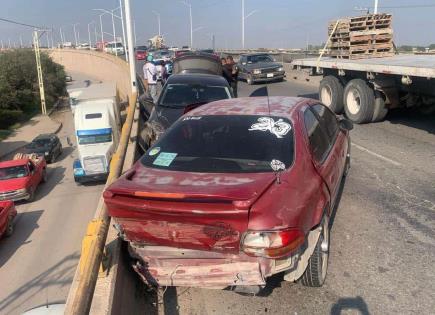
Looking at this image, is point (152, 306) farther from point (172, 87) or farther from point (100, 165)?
point (100, 165)

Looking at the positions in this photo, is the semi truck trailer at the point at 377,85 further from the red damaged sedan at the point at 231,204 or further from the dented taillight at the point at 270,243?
the dented taillight at the point at 270,243

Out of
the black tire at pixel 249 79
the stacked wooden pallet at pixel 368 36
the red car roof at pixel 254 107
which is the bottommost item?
the black tire at pixel 249 79

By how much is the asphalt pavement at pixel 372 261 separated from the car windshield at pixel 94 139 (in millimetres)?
15171

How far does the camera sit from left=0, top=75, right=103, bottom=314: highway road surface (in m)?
11.3

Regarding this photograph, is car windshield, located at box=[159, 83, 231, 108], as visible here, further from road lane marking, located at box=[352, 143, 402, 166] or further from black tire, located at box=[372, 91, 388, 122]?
black tire, located at box=[372, 91, 388, 122]

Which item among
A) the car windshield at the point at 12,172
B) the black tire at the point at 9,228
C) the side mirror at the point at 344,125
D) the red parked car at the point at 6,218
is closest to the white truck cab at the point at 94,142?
the car windshield at the point at 12,172

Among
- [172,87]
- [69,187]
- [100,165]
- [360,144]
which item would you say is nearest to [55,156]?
[69,187]

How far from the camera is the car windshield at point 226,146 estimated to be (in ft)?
12.8

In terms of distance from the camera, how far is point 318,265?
3910 mm

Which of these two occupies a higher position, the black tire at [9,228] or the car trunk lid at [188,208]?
the car trunk lid at [188,208]

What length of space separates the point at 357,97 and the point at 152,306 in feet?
29.3

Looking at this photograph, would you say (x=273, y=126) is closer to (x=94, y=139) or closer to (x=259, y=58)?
(x=94, y=139)

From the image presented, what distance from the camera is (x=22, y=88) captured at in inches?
2133

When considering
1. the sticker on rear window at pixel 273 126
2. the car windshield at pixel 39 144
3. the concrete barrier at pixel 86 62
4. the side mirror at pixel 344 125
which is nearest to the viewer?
the sticker on rear window at pixel 273 126
